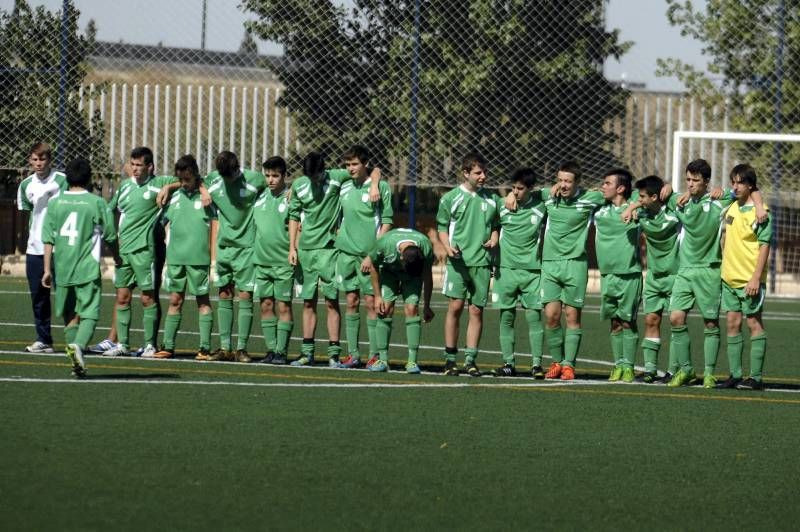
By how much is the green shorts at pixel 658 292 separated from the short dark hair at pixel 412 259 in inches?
74.5

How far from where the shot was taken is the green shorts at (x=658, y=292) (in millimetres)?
13164

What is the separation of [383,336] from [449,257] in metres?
0.86

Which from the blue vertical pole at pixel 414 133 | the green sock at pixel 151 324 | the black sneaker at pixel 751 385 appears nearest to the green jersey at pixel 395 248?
the green sock at pixel 151 324

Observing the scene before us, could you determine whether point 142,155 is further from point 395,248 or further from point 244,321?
point 395,248

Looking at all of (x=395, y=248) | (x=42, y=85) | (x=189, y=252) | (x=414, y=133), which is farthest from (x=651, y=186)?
(x=42, y=85)

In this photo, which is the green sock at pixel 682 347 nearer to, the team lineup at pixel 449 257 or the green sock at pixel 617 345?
the team lineup at pixel 449 257

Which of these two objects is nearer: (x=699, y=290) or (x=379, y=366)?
(x=699, y=290)

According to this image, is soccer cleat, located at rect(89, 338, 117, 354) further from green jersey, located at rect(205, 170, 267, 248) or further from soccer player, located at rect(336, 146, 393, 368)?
soccer player, located at rect(336, 146, 393, 368)

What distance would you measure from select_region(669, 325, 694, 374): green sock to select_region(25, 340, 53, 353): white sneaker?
5361mm

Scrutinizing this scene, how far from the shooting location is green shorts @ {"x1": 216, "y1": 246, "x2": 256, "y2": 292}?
13992 mm

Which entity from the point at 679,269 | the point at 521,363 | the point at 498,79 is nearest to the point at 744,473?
the point at 679,269

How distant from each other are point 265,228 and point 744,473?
6267mm

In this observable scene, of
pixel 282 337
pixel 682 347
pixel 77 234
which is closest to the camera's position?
pixel 77 234

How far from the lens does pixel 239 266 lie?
551 inches
